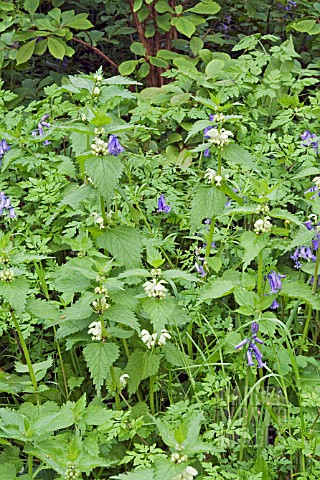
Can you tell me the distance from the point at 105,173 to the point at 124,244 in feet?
0.93

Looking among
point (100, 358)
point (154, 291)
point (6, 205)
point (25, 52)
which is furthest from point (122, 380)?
point (25, 52)

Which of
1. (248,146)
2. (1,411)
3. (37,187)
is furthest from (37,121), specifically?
(1,411)

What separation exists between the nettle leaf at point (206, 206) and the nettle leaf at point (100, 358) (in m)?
0.57

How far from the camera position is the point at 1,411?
224 cm

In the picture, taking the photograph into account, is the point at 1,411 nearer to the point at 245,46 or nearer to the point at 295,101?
the point at 295,101

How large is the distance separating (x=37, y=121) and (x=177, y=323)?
1.55 metres

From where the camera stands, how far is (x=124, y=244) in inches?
98.9

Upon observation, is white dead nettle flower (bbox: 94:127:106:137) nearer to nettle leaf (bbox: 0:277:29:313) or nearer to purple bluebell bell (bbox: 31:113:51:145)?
nettle leaf (bbox: 0:277:29:313)

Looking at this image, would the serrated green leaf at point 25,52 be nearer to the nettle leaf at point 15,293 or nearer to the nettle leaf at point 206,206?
the nettle leaf at point 206,206

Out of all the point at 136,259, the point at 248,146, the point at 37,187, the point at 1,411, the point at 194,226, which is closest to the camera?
the point at 1,411

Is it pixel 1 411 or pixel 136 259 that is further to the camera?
pixel 136 259

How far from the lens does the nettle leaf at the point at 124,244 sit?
2482 millimetres

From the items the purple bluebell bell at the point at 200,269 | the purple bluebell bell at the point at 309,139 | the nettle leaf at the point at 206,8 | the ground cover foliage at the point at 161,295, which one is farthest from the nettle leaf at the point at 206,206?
the nettle leaf at the point at 206,8

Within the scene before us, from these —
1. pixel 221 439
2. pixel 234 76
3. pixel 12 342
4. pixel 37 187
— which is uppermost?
pixel 234 76
